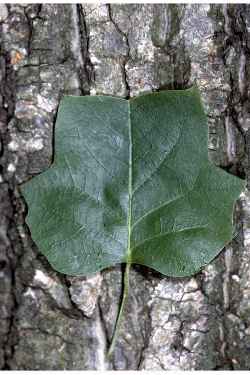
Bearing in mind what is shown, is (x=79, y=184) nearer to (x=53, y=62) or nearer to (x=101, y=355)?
(x=53, y=62)

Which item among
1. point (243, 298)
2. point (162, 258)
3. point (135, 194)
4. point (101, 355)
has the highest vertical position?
point (135, 194)

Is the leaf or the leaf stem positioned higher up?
the leaf

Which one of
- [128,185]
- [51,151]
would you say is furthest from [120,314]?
[51,151]

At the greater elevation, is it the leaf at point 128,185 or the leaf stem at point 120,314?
the leaf at point 128,185

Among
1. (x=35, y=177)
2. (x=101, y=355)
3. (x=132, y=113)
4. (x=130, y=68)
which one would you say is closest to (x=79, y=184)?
(x=35, y=177)
